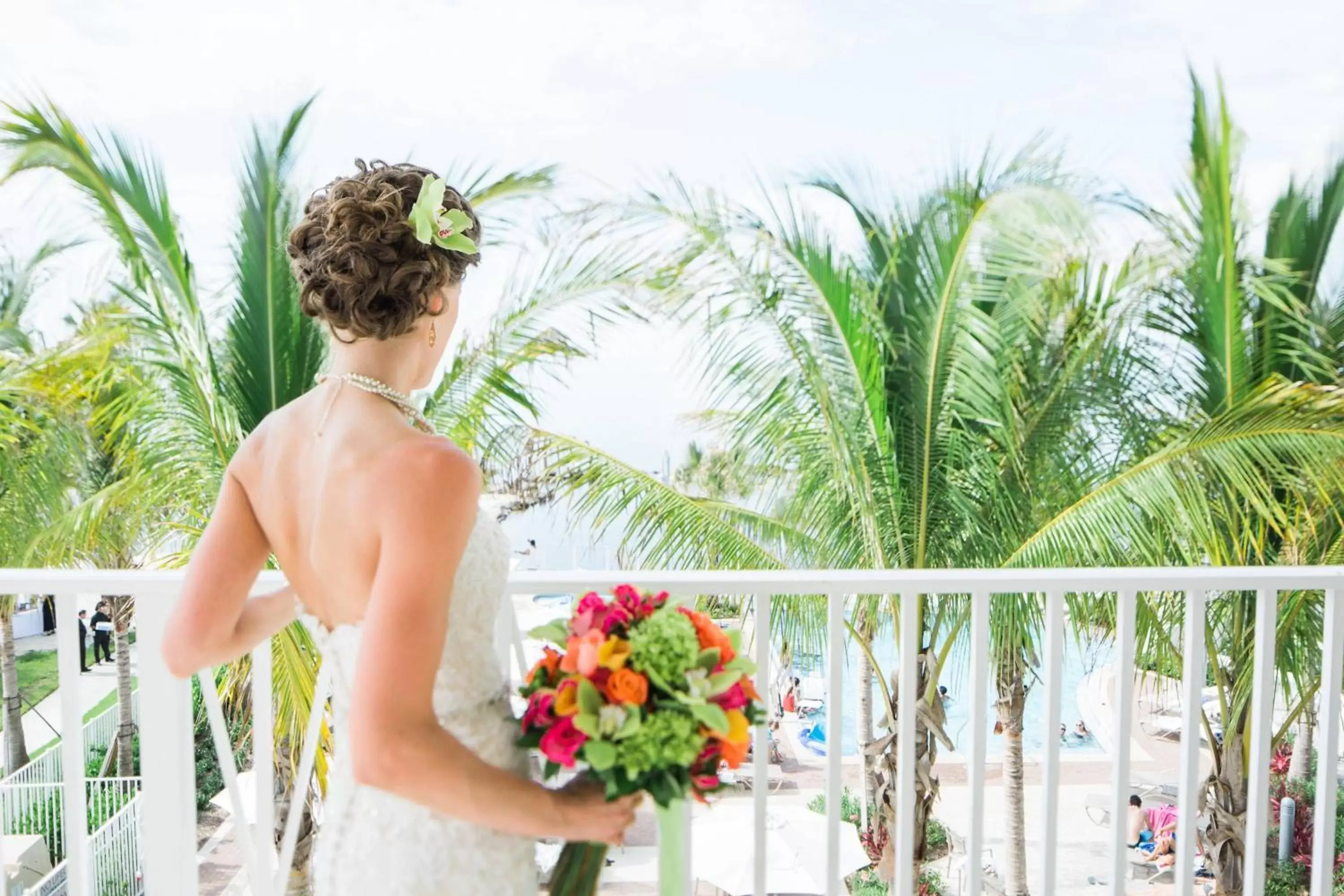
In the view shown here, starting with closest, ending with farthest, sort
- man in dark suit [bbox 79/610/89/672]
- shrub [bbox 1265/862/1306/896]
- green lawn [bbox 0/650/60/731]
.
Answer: shrub [bbox 1265/862/1306/896], man in dark suit [bbox 79/610/89/672], green lawn [bbox 0/650/60/731]

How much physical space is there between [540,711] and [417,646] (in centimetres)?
19

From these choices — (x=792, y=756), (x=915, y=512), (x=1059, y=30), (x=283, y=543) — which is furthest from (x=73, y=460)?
(x=1059, y=30)

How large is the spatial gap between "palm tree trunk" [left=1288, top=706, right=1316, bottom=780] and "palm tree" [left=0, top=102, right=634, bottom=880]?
677 cm

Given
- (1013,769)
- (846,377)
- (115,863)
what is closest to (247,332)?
(846,377)

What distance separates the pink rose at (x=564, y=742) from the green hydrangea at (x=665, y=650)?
9cm

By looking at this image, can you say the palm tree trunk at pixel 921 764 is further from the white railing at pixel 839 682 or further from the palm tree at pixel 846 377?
the white railing at pixel 839 682

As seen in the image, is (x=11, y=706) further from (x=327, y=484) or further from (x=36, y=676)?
(x=327, y=484)

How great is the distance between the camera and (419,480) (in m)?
1.01

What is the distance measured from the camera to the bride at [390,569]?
999mm

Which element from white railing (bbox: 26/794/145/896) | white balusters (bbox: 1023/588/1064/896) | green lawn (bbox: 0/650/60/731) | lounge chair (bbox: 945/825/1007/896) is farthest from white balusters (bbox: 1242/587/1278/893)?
green lawn (bbox: 0/650/60/731)

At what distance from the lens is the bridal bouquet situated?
1.06m

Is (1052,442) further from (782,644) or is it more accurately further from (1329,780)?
(1329,780)

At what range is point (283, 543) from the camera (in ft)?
3.91

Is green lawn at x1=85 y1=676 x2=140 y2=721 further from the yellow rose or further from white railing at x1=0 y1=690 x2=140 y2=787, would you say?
the yellow rose
